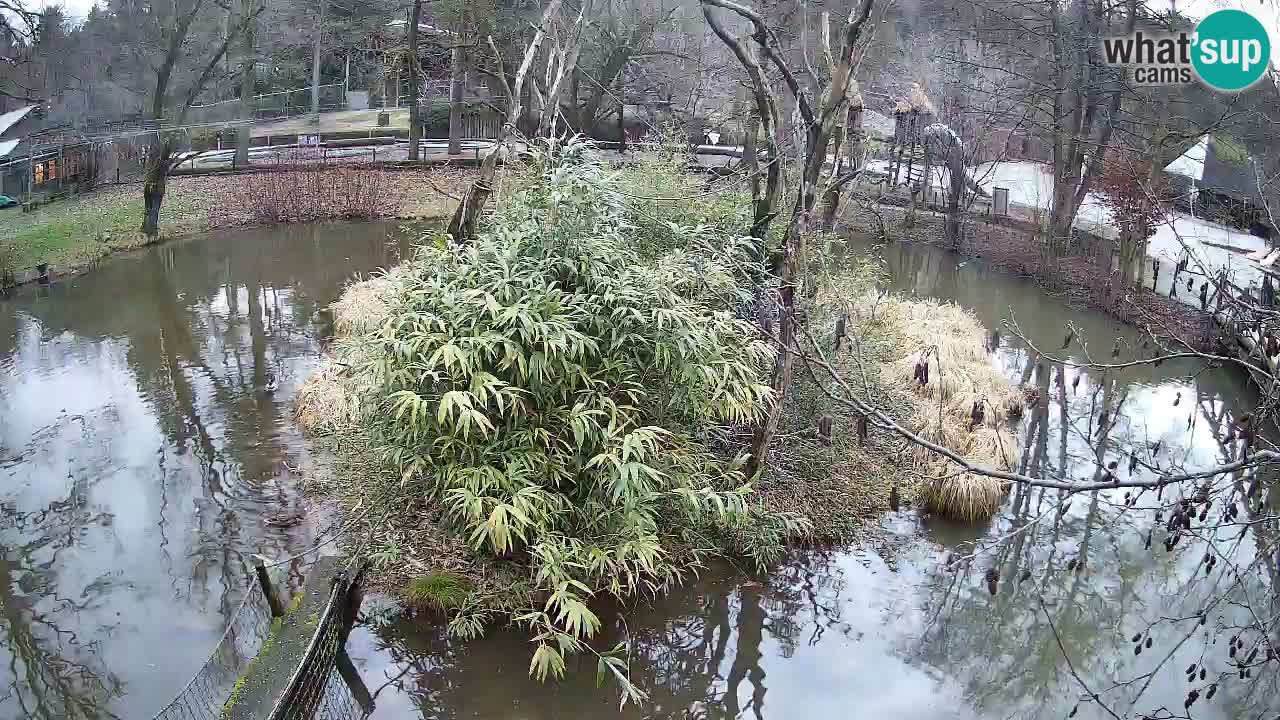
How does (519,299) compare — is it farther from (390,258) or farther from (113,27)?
(113,27)

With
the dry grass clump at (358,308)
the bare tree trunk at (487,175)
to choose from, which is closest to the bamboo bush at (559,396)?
the bare tree trunk at (487,175)

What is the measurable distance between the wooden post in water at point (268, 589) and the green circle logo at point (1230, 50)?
41.4 feet

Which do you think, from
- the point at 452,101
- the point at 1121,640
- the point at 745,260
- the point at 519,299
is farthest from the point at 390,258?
the point at 1121,640

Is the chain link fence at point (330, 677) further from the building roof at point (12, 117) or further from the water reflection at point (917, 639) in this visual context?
the building roof at point (12, 117)

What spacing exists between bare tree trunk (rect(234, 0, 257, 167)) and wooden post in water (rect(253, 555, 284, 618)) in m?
12.7

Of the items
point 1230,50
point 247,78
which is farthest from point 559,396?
point 247,78

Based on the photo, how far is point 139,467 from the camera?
8.05 meters

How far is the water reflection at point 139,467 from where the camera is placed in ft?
19.1

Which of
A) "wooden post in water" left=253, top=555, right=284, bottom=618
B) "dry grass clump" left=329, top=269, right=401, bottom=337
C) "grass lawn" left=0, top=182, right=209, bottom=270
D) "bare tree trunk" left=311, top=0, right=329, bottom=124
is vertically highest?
"bare tree trunk" left=311, top=0, right=329, bottom=124

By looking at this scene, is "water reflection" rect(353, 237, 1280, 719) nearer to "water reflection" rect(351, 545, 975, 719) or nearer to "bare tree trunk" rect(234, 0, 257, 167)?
"water reflection" rect(351, 545, 975, 719)

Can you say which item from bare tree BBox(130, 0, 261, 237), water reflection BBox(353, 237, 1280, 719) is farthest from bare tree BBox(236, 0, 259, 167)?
water reflection BBox(353, 237, 1280, 719)

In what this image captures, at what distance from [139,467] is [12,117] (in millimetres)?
12799

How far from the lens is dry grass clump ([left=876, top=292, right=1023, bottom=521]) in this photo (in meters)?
7.49

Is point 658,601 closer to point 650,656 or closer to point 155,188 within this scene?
point 650,656
